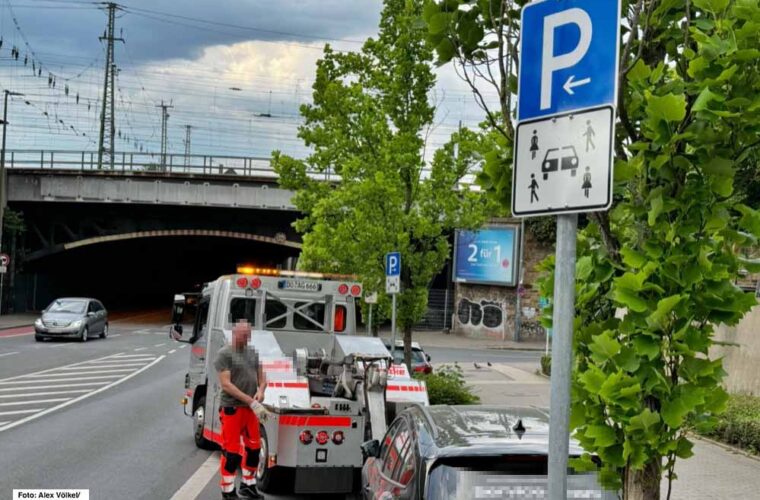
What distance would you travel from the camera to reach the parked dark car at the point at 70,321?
32.7 metres

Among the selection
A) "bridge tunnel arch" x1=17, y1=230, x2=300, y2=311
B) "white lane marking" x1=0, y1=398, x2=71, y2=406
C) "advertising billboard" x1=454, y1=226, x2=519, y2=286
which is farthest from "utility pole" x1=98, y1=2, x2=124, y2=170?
"white lane marking" x1=0, y1=398, x2=71, y2=406

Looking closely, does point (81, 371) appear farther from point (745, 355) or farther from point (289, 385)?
point (745, 355)

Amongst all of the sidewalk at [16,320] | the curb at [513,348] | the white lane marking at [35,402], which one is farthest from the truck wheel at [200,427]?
the curb at [513,348]

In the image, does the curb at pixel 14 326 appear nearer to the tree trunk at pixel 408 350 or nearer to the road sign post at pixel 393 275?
the tree trunk at pixel 408 350

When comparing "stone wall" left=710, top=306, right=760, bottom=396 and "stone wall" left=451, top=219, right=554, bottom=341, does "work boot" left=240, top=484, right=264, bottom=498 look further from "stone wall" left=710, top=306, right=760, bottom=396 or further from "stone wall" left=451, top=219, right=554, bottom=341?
"stone wall" left=451, top=219, right=554, bottom=341

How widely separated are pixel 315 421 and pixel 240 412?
2.68 feet

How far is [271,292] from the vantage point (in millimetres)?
12234

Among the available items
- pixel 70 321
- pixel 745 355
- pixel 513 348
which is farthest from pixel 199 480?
pixel 513 348

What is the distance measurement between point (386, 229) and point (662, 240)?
1364 centimetres

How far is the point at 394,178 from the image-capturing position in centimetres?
1755

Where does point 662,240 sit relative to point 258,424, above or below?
above

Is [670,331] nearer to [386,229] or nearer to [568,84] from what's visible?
[568,84]

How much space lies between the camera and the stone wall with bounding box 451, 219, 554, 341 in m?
46.6

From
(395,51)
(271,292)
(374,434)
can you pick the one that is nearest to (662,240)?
(374,434)
